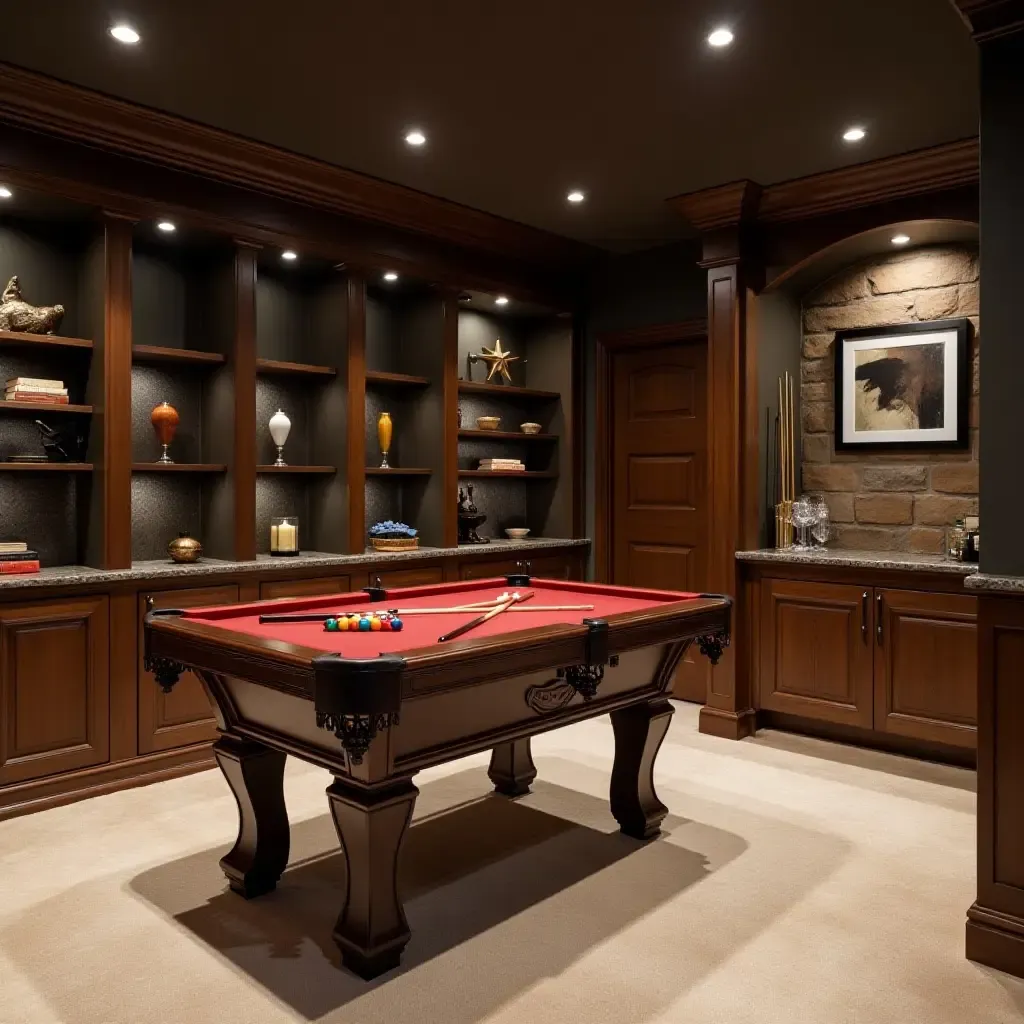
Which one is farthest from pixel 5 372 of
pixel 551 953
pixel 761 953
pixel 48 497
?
pixel 761 953

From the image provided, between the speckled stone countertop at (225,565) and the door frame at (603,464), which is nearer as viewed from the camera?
the speckled stone countertop at (225,565)

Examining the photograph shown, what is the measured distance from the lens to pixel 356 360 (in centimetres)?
463

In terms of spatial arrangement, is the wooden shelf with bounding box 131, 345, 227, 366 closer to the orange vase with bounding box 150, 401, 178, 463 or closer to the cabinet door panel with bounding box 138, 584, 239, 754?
the orange vase with bounding box 150, 401, 178, 463

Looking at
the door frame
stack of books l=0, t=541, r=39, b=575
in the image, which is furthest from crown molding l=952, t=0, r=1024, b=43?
stack of books l=0, t=541, r=39, b=575

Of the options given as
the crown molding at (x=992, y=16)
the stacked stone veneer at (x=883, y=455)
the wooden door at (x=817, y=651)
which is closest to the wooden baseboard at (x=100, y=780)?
the wooden door at (x=817, y=651)

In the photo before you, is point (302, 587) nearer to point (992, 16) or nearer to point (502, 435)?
point (502, 435)

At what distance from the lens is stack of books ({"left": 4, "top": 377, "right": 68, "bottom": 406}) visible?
3629 millimetres

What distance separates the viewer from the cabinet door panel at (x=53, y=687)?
3.43 m

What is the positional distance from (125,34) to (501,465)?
3193 millimetres

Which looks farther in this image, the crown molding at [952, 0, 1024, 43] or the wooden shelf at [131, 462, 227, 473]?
the wooden shelf at [131, 462, 227, 473]

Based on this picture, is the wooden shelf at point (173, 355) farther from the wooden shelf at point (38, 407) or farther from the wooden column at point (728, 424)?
the wooden column at point (728, 424)

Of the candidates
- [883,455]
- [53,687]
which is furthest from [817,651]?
[53,687]

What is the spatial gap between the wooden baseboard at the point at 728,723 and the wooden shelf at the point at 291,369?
265 cm

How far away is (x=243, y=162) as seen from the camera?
13.0 feet
